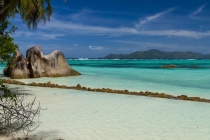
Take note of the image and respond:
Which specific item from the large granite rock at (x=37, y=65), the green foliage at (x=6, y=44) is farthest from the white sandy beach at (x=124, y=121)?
the large granite rock at (x=37, y=65)

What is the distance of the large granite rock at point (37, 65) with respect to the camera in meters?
20.9

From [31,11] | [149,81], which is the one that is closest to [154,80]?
[149,81]

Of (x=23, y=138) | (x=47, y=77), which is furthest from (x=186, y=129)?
(x=47, y=77)

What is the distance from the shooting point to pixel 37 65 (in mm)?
21312

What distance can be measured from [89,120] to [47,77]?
50.2 feet

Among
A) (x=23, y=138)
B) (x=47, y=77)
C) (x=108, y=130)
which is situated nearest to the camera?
(x=23, y=138)

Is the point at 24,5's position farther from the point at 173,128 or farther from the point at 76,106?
the point at 173,128

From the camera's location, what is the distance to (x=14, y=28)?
27.3 feet

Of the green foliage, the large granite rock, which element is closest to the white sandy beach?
the green foliage

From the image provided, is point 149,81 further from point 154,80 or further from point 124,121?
point 124,121

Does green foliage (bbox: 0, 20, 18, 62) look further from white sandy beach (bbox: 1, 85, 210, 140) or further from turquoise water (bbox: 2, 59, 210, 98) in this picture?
turquoise water (bbox: 2, 59, 210, 98)

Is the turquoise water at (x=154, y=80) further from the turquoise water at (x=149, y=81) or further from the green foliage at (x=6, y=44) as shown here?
the green foliage at (x=6, y=44)

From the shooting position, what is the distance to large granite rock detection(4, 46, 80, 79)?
20.9 metres

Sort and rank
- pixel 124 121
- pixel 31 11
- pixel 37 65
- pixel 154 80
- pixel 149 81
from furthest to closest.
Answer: pixel 37 65 → pixel 154 80 → pixel 149 81 → pixel 31 11 → pixel 124 121
